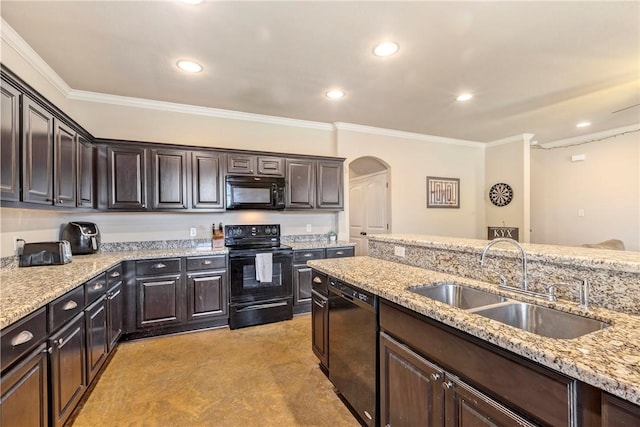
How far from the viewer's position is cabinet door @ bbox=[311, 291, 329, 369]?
2.29m

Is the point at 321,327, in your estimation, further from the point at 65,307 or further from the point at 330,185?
the point at 330,185

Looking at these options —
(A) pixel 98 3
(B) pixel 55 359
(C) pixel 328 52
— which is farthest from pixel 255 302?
(A) pixel 98 3

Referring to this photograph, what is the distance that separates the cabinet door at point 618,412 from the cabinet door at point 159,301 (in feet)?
11.0

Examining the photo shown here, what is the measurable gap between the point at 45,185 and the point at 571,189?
7524 mm

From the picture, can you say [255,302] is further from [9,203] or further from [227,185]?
[9,203]

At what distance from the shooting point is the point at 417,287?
5.67ft

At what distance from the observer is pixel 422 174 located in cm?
538

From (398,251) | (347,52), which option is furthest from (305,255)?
(347,52)

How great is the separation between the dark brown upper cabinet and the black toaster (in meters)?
1.81

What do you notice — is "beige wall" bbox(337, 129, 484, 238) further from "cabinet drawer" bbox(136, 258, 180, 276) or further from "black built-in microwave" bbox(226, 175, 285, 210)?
"cabinet drawer" bbox(136, 258, 180, 276)

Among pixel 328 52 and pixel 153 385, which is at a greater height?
pixel 328 52

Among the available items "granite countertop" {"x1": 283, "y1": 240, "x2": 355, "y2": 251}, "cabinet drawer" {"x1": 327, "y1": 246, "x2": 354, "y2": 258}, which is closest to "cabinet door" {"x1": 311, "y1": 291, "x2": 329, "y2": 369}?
"granite countertop" {"x1": 283, "y1": 240, "x2": 355, "y2": 251}

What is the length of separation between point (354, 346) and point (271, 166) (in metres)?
2.66

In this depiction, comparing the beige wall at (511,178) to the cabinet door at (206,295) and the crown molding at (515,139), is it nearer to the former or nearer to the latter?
the crown molding at (515,139)
